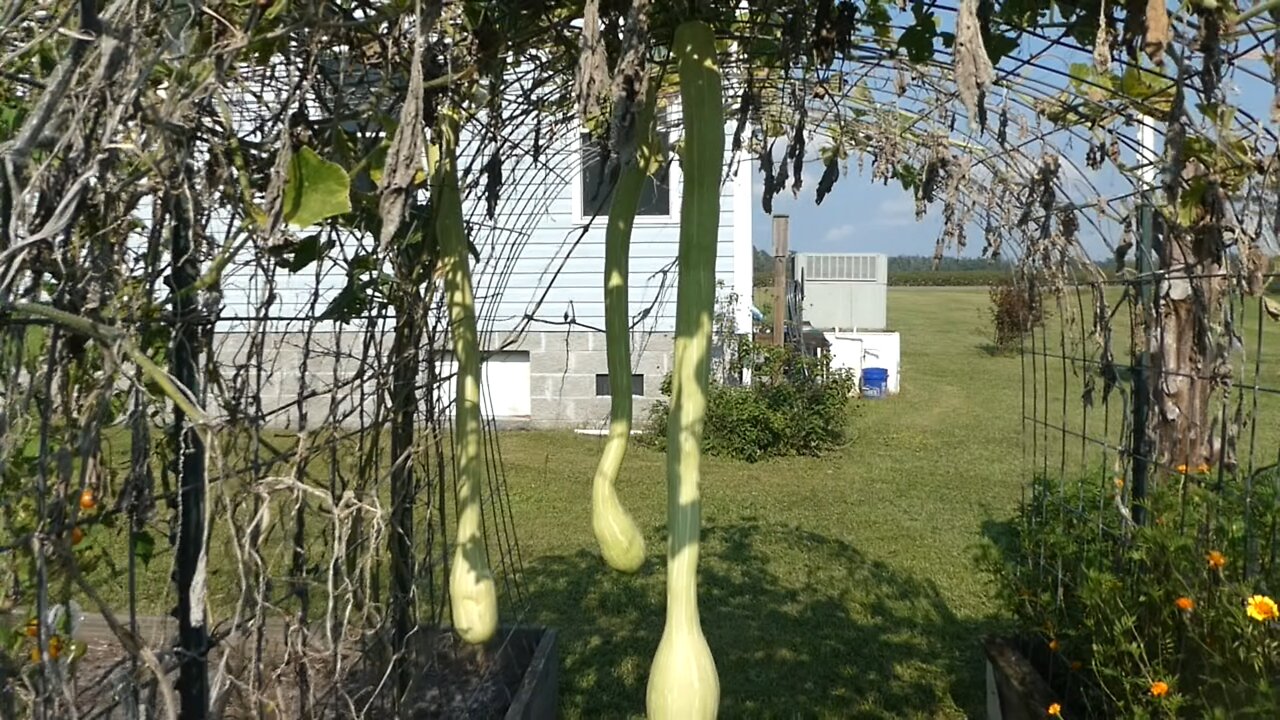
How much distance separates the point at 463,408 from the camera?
136 cm

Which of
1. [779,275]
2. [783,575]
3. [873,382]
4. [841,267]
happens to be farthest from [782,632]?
[841,267]

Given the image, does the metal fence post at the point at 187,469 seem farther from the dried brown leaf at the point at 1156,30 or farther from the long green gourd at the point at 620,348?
the dried brown leaf at the point at 1156,30

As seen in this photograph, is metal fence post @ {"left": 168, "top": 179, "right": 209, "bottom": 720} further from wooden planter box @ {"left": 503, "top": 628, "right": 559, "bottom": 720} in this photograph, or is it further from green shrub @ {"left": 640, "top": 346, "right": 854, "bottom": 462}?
green shrub @ {"left": 640, "top": 346, "right": 854, "bottom": 462}

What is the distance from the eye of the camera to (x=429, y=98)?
1.33 m

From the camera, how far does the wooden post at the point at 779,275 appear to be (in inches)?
343

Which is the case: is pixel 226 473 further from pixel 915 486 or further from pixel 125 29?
pixel 915 486

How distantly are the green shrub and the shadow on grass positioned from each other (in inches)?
90.4

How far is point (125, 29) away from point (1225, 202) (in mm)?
1929

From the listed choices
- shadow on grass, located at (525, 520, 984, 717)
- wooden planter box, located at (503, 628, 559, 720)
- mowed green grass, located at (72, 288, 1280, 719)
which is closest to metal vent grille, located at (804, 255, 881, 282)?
mowed green grass, located at (72, 288, 1280, 719)

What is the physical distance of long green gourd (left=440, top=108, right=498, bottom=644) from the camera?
4.30 ft

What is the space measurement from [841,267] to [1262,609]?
38.1ft

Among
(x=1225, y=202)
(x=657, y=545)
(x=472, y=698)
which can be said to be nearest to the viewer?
(x=1225, y=202)

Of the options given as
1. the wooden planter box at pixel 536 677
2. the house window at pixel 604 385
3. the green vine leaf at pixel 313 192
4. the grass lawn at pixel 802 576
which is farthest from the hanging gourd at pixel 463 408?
the house window at pixel 604 385

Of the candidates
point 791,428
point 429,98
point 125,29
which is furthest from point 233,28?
point 791,428
